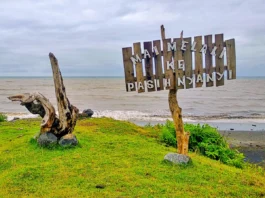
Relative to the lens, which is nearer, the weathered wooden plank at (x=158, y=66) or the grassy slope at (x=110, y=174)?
the grassy slope at (x=110, y=174)

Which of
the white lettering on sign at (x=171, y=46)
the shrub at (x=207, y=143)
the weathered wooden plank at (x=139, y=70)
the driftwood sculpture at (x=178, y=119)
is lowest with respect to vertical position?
the shrub at (x=207, y=143)

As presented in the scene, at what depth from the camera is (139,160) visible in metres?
6.99

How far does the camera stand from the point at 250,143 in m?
13.4

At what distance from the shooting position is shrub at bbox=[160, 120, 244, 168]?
8.66 metres

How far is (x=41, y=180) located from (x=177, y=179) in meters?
2.59

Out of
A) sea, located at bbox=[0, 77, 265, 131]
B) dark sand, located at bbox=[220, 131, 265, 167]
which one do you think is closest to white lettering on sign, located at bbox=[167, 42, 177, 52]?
dark sand, located at bbox=[220, 131, 265, 167]

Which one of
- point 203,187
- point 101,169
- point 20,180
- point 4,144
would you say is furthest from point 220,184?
point 4,144

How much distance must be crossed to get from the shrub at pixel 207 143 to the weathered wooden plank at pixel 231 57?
2930 mm

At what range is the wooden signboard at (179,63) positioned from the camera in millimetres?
6285

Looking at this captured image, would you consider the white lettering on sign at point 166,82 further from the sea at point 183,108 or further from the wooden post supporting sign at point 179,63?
the sea at point 183,108

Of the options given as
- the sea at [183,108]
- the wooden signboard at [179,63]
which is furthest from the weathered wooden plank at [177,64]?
the sea at [183,108]

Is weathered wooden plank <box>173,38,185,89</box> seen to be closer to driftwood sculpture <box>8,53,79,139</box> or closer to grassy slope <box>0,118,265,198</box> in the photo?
grassy slope <box>0,118,265,198</box>

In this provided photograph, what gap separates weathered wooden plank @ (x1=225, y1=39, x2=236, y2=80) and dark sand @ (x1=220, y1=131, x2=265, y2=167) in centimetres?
460

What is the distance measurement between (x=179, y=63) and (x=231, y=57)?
3.57ft
